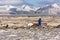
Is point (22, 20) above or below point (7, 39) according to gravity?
above

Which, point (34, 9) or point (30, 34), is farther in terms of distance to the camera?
point (34, 9)

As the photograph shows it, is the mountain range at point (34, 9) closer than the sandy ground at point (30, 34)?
No

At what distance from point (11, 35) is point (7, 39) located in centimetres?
12

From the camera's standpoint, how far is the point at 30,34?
2490 millimetres

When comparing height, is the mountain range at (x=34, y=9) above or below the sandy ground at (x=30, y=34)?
above

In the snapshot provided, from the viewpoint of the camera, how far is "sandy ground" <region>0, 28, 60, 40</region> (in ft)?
7.96

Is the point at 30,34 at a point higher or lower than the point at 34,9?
lower

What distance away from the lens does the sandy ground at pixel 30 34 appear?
243cm

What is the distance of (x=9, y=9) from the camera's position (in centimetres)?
271

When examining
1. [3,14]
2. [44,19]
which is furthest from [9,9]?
[44,19]

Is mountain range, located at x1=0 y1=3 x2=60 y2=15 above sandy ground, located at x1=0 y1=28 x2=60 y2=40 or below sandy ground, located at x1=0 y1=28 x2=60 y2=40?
above

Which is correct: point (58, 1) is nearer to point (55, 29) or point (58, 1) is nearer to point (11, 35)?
point (55, 29)

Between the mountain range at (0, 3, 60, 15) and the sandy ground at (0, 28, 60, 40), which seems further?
the mountain range at (0, 3, 60, 15)

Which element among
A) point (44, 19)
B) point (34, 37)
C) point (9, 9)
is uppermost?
point (9, 9)
